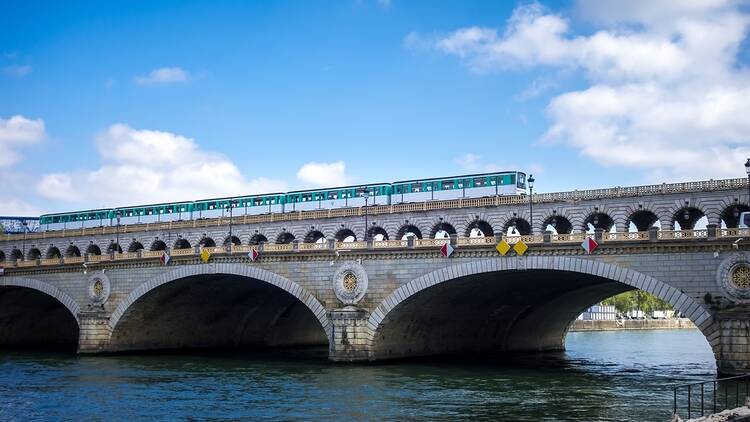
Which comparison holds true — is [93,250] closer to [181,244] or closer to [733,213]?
[181,244]

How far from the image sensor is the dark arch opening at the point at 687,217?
173ft

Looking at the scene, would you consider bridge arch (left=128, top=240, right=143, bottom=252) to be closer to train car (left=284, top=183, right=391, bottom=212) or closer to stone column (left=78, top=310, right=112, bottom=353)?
stone column (left=78, top=310, right=112, bottom=353)

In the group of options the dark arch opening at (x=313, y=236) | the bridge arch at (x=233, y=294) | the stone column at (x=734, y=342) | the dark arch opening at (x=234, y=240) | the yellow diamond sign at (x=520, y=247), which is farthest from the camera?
the dark arch opening at (x=234, y=240)

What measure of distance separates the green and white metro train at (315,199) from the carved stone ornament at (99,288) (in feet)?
39.7

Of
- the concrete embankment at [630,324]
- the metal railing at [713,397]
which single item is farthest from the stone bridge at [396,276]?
the concrete embankment at [630,324]

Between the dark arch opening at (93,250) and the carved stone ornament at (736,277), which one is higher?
the dark arch opening at (93,250)

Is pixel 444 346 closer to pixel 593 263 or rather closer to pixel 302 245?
pixel 302 245

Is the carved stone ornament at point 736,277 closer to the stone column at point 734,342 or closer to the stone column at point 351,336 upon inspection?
the stone column at point 734,342

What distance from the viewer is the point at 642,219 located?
56812 millimetres

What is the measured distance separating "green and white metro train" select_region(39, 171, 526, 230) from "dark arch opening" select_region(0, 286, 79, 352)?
9749mm

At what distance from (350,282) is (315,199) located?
1731 cm

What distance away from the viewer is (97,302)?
7381cm

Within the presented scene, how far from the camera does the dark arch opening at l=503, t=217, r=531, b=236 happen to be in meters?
59.8

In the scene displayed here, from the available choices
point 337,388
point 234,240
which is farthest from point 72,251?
point 337,388
